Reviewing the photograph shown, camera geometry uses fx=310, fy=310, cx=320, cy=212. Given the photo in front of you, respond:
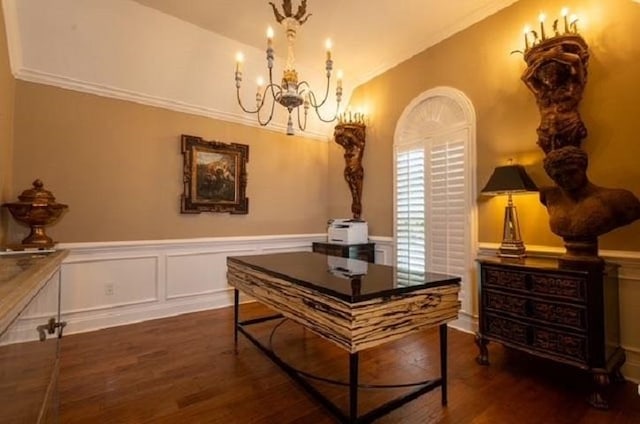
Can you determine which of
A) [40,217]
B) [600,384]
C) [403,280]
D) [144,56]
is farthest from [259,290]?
[144,56]

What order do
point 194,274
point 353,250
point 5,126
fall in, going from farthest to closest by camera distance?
point 353,250
point 194,274
point 5,126

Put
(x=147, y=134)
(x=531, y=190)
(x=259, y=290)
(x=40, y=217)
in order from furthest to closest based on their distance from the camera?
(x=147, y=134)
(x=40, y=217)
(x=531, y=190)
(x=259, y=290)

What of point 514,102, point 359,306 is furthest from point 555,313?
point 514,102

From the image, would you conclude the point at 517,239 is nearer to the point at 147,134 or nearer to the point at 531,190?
the point at 531,190

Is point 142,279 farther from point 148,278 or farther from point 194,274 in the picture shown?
point 194,274

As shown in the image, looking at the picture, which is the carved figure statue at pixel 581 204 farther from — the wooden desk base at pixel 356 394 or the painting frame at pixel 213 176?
the painting frame at pixel 213 176

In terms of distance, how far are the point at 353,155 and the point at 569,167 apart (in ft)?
8.76

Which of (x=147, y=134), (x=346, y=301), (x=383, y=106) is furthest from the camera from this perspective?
(x=383, y=106)

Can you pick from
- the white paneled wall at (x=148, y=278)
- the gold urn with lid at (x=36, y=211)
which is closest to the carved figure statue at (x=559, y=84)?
the white paneled wall at (x=148, y=278)

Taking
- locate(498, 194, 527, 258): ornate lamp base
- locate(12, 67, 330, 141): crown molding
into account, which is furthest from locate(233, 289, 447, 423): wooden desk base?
locate(12, 67, 330, 141): crown molding

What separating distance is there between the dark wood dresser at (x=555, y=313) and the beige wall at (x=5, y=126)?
13.4 feet

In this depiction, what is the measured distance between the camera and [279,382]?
2225mm

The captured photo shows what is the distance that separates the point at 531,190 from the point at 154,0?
12.4ft

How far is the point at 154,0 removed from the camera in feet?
9.52
